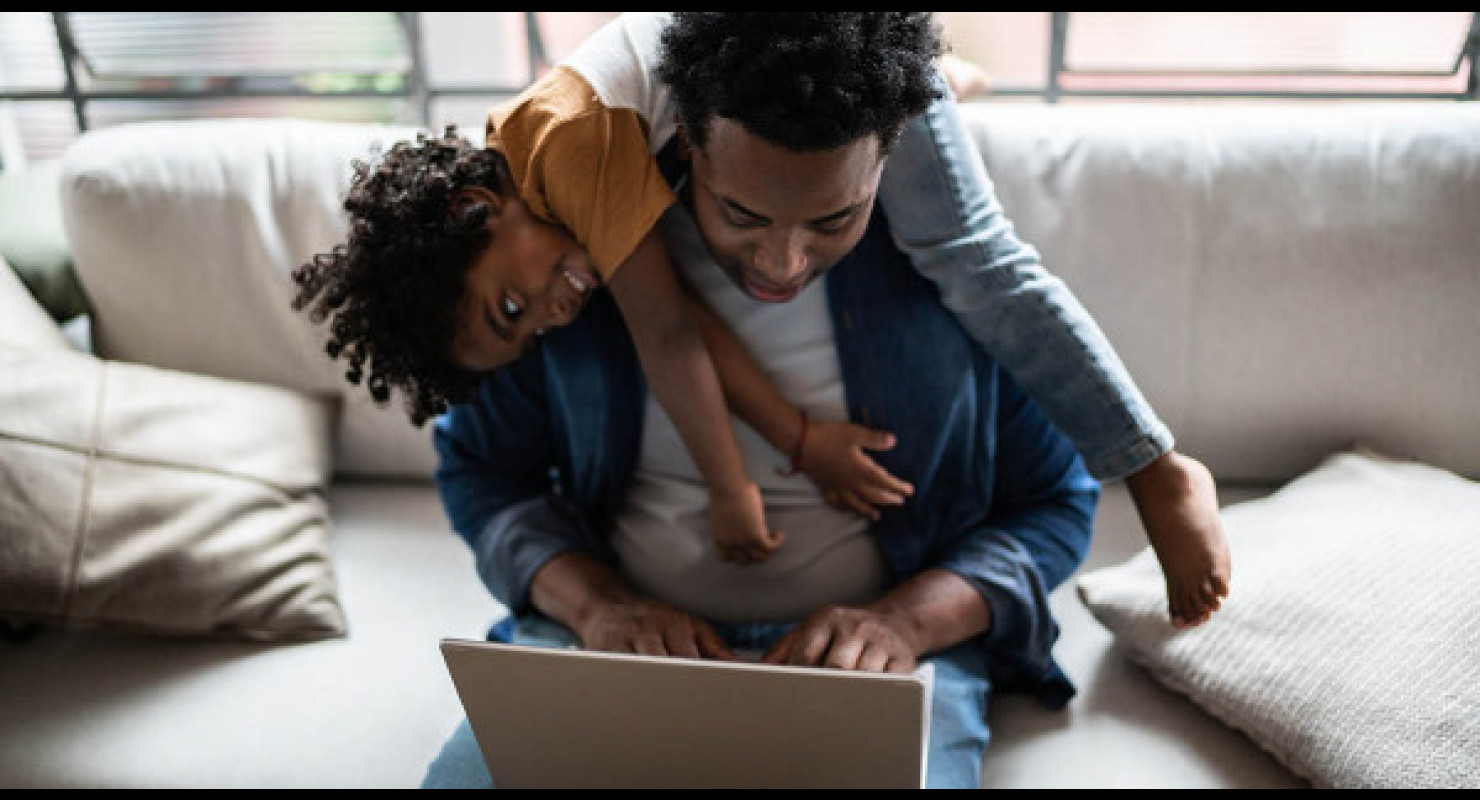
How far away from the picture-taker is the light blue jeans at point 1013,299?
92 cm

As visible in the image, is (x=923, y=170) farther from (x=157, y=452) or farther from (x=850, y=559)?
(x=157, y=452)

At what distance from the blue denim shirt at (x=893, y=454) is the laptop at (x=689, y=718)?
30 cm

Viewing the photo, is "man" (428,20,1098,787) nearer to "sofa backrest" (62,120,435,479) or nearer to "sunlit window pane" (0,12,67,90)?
"sofa backrest" (62,120,435,479)

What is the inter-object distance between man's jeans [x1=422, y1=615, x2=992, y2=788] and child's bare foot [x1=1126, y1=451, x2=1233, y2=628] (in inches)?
8.8

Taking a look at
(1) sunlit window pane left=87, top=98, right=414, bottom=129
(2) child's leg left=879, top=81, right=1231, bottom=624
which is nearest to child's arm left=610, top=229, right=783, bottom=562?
(2) child's leg left=879, top=81, right=1231, bottom=624

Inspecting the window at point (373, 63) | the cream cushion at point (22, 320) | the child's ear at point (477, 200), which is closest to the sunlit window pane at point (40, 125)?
the window at point (373, 63)

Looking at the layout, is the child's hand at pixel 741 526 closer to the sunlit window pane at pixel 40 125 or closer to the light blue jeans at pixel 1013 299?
the light blue jeans at pixel 1013 299

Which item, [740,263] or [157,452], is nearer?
[740,263]

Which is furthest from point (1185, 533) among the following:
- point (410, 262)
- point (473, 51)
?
point (473, 51)

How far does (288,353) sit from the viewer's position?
1.45 m

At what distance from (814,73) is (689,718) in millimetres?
480

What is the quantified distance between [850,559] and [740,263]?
0.38 m
